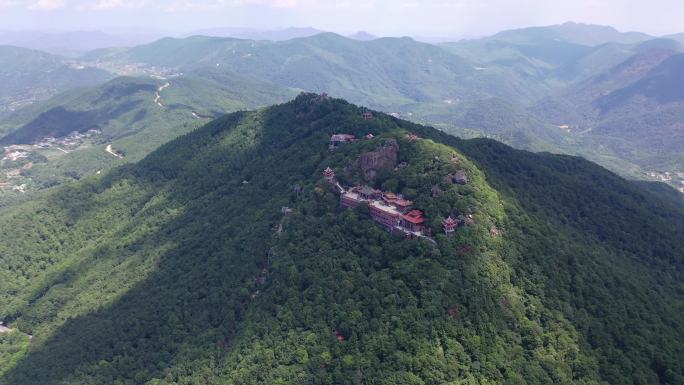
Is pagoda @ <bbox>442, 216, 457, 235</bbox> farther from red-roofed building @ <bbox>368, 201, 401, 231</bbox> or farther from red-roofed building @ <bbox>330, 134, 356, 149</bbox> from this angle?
red-roofed building @ <bbox>330, 134, 356, 149</bbox>

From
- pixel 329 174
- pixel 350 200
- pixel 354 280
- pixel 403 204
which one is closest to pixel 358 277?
pixel 354 280

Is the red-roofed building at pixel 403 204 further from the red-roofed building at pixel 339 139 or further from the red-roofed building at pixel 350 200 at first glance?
the red-roofed building at pixel 339 139

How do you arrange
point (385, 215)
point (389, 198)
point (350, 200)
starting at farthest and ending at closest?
point (350, 200) → point (389, 198) → point (385, 215)

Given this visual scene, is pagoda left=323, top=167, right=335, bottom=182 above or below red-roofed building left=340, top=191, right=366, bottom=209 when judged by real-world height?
above

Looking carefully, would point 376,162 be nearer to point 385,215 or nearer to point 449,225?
point 385,215

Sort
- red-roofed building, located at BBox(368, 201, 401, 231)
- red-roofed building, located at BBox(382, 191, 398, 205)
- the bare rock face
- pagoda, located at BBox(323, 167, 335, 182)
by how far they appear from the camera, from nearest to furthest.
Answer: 1. red-roofed building, located at BBox(368, 201, 401, 231)
2. red-roofed building, located at BBox(382, 191, 398, 205)
3. the bare rock face
4. pagoda, located at BBox(323, 167, 335, 182)

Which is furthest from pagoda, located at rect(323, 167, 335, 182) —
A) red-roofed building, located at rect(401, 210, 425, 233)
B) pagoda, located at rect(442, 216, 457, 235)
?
pagoda, located at rect(442, 216, 457, 235)

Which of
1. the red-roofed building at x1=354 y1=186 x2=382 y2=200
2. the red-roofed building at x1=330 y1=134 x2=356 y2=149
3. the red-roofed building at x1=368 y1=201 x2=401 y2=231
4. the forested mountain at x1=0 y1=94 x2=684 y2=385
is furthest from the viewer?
the red-roofed building at x1=330 y1=134 x2=356 y2=149
